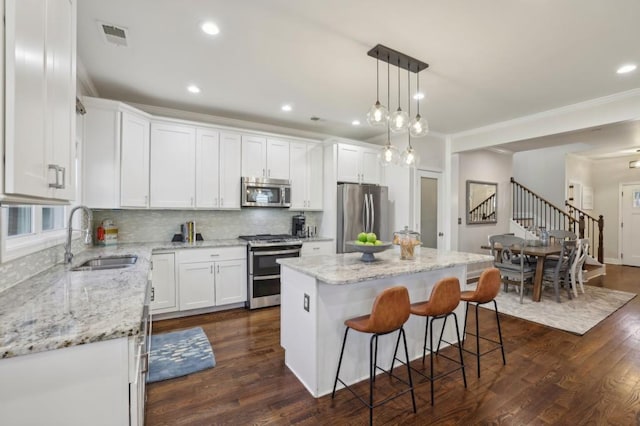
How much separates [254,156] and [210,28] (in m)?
2.22

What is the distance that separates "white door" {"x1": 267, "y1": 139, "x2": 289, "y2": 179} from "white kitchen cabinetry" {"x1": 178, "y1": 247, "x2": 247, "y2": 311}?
1.31 m

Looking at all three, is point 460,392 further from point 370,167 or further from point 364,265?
point 370,167

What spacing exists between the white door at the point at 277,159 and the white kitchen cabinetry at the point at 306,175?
11cm

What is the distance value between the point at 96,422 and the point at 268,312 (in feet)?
9.76

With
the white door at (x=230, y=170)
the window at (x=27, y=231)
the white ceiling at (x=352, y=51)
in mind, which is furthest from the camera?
the white door at (x=230, y=170)

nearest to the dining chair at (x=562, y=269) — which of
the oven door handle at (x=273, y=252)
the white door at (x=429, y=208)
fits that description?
the white door at (x=429, y=208)

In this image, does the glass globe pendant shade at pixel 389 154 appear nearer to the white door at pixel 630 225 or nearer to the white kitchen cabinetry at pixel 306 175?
the white kitchen cabinetry at pixel 306 175

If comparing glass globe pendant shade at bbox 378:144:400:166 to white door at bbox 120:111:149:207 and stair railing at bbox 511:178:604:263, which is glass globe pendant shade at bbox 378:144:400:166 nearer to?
white door at bbox 120:111:149:207

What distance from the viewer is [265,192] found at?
4.56 m

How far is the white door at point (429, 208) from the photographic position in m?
5.30

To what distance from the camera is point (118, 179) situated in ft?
11.5

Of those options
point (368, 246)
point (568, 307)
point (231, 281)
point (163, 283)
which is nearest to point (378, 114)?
point (368, 246)

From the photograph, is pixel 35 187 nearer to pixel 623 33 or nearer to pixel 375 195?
pixel 623 33

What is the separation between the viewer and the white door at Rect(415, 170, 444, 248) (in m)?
5.30
